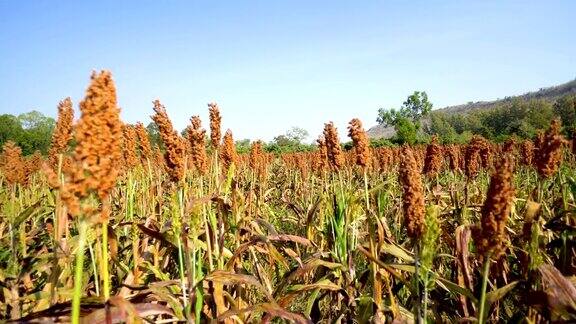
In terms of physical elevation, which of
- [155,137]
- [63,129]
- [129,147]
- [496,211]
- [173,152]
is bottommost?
[496,211]

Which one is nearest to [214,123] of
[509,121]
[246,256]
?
[246,256]

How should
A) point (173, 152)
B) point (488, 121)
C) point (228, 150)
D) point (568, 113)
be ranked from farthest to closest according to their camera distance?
point (488, 121) → point (568, 113) → point (228, 150) → point (173, 152)

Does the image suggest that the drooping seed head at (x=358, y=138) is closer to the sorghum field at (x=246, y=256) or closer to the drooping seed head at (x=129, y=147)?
the sorghum field at (x=246, y=256)

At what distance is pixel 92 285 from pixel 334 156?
2.78m

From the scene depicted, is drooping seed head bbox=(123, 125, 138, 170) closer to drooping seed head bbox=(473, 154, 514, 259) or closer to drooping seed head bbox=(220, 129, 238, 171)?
drooping seed head bbox=(220, 129, 238, 171)

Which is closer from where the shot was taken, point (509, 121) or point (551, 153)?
point (551, 153)

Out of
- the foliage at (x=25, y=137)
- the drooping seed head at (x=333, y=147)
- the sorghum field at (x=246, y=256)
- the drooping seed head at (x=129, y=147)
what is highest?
the foliage at (x=25, y=137)

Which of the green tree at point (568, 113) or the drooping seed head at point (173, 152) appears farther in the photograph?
the green tree at point (568, 113)

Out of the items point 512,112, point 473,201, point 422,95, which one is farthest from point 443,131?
point 473,201

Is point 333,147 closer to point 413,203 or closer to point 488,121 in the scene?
point 413,203

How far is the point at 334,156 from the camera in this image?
4.43m

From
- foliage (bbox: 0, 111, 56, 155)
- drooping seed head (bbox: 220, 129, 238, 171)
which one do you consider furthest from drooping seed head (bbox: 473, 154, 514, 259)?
foliage (bbox: 0, 111, 56, 155)

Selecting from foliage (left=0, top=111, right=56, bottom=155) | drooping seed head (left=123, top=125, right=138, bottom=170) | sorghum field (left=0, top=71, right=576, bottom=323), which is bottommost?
sorghum field (left=0, top=71, right=576, bottom=323)

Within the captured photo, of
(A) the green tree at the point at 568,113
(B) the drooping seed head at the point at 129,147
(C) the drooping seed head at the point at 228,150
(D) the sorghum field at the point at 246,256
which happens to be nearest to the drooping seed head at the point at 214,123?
(D) the sorghum field at the point at 246,256
